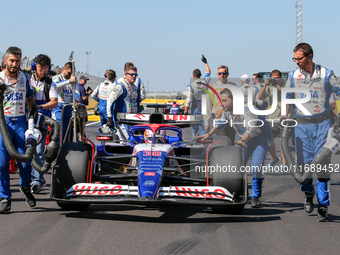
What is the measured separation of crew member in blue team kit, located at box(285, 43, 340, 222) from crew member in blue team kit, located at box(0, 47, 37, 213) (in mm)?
3258

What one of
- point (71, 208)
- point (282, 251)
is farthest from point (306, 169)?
point (71, 208)

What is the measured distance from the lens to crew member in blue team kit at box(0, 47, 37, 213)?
601 cm

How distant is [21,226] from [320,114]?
3.58 meters

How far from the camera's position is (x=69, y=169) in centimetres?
586

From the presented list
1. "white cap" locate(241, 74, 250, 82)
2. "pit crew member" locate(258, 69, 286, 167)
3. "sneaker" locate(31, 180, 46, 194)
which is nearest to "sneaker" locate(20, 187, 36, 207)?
"sneaker" locate(31, 180, 46, 194)

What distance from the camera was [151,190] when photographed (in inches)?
212

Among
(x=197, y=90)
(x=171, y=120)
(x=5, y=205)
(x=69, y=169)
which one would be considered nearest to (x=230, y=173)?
(x=69, y=169)

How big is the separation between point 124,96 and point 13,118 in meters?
3.69

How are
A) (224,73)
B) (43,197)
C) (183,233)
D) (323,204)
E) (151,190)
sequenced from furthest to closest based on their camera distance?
1. (224,73)
2. (43,197)
3. (323,204)
4. (151,190)
5. (183,233)

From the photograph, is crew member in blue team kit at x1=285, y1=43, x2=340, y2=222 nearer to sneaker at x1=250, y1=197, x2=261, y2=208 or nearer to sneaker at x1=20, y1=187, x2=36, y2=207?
sneaker at x1=250, y1=197, x2=261, y2=208

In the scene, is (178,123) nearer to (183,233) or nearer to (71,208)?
(71,208)

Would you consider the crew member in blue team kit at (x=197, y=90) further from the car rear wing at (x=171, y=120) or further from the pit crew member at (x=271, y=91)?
the car rear wing at (x=171, y=120)

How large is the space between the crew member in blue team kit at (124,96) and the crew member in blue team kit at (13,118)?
3195mm

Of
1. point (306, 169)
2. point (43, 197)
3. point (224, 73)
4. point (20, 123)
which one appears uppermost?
point (224, 73)
